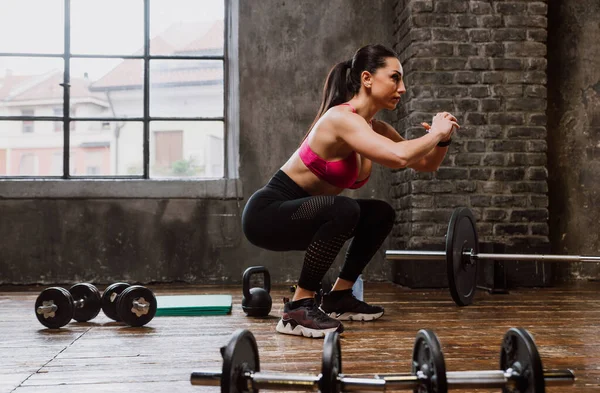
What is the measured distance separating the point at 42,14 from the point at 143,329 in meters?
2.96

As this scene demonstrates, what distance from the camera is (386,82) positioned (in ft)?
8.08

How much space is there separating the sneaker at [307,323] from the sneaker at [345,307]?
0.32 metres

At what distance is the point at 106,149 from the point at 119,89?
417 mm

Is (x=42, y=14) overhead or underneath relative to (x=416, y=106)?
overhead

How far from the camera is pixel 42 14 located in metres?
4.58

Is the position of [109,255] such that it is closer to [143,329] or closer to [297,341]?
[143,329]

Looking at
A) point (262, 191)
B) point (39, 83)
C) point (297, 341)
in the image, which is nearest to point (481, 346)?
point (297, 341)

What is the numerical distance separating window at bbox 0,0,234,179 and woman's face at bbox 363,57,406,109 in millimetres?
2168

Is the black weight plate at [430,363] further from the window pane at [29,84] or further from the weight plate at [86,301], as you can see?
the window pane at [29,84]

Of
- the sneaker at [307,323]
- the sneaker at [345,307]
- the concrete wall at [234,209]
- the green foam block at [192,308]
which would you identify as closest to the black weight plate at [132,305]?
the green foam block at [192,308]

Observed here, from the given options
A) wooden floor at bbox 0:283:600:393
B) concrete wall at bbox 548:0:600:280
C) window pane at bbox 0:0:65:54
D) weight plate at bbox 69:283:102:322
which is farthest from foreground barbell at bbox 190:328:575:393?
window pane at bbox 0:0:65:54

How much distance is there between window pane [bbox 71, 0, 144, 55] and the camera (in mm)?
4582

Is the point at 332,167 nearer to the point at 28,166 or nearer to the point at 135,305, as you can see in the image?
the point at 135,305

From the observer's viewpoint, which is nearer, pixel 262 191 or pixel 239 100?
pixel 262 191
